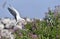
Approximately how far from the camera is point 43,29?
633 centimetres

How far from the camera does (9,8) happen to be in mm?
7004

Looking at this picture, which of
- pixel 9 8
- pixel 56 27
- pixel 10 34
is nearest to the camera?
pixel 10 34

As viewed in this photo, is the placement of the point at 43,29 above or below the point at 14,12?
below

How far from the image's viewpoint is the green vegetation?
615 cm

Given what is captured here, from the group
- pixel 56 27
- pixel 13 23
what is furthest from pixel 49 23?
pixel 13 23

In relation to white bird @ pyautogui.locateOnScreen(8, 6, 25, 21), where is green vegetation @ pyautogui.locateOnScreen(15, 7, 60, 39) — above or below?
below

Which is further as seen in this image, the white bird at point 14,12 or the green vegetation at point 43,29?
the white bird at point 14,12

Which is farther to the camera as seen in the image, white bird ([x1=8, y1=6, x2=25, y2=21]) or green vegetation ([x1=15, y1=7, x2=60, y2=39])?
white bird ([x1=8, y1=6, x2=25, y2=21])

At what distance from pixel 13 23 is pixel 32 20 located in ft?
1.28

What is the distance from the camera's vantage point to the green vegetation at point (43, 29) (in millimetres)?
6152

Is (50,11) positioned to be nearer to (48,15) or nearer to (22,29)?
(48,15)

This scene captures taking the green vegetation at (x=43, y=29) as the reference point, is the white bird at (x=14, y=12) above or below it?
above

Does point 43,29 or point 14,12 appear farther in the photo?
point 14,12

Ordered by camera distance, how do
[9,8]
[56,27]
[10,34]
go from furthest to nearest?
[9,8] → [56,27] → [10,34]
